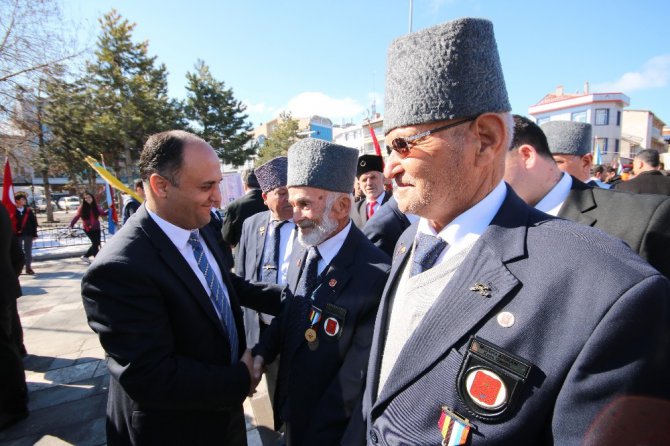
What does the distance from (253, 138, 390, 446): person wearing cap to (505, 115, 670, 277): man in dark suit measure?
3.96 feet

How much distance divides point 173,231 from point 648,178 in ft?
21.1

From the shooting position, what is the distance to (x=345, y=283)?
6.07ft

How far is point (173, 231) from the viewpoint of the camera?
186 cm

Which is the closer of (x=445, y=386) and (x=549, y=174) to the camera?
(x=445, y=386)

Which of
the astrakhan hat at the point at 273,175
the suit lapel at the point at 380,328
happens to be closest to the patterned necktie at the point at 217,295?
the suit lapel at the point at 380,328

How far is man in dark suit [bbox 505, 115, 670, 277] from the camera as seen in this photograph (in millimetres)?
1811

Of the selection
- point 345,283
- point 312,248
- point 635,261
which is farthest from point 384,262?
point 635,261

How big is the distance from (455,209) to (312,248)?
49.1 inches

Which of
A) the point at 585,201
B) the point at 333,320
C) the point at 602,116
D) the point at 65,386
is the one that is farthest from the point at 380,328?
the point at 602,116

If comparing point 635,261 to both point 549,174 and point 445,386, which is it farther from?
point 549,174

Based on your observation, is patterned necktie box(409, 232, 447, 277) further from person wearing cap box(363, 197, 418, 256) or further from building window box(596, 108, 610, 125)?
building window box(596, 108, 610, 125)

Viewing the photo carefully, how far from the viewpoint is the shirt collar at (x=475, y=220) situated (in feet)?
3.58

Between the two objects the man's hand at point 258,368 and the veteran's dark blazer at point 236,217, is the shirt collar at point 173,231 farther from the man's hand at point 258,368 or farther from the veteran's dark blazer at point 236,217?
the veteran's dark blazer at point 236,217

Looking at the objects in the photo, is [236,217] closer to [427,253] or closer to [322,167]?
[322,167]
